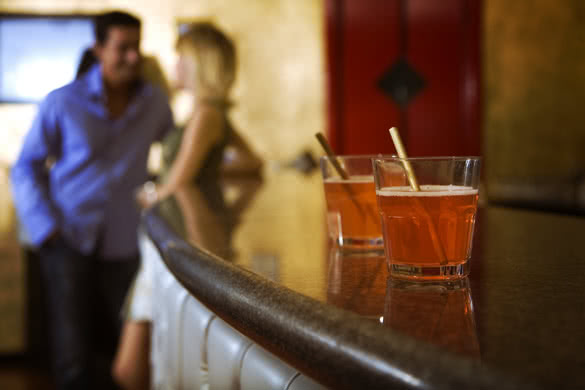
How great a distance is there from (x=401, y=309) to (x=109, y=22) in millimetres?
2468

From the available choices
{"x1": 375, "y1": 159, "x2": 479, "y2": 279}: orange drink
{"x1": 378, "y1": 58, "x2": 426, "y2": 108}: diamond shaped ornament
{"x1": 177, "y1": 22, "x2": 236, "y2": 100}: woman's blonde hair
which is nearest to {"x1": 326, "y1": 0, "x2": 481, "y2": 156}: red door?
{"x1": 378, "y1": 58, "x2": 426, "y2": 108}: diamond shaped ornament

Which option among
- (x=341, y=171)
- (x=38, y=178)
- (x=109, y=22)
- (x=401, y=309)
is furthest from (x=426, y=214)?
(x=109, y=22)

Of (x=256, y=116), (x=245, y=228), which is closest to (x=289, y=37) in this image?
(x=256, y=116)

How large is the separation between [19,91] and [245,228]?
367 cm

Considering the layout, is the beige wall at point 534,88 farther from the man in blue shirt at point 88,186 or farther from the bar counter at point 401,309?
the bar counter at point 401,309

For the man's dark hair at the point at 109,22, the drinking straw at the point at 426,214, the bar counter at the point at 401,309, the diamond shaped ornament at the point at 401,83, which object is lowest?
the bar counter at the point at 401,309

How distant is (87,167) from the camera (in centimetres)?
254

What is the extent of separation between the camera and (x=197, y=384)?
79 centimetres

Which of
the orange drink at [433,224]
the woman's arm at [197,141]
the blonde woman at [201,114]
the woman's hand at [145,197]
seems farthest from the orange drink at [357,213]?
the woman's arm at [197,141]

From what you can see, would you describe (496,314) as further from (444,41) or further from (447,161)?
(444,41)

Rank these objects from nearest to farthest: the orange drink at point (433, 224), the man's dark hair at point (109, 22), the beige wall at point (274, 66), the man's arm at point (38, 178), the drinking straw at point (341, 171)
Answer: the orange drink at point (433, 224) < the drinking straw at point (341, 171) < the man's arm at point (38, 178) < the man's dark hair at point (109, 22) < the beige wall at point (274, 66)

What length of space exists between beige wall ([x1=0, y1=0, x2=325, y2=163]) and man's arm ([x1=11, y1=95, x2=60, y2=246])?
199 centimetres

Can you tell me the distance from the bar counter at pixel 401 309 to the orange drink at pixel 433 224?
18mm

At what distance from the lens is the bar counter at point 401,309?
1.00 ft
